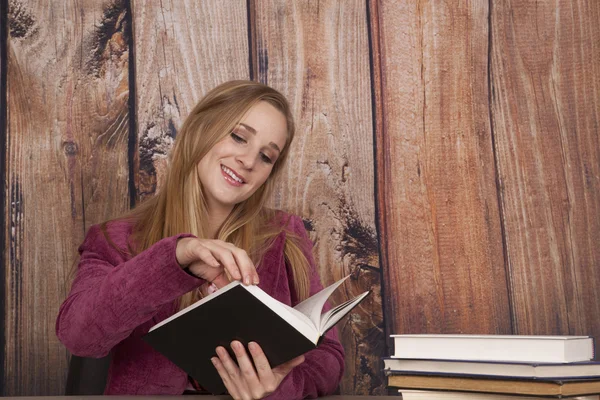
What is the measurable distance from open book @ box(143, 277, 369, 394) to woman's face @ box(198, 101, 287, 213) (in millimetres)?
521

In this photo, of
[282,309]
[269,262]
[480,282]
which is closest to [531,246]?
[480,282]

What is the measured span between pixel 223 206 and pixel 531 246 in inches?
32.3

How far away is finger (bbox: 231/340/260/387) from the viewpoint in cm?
112

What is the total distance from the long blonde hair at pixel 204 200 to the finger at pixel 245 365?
1.42 ft

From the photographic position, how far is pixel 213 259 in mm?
1057

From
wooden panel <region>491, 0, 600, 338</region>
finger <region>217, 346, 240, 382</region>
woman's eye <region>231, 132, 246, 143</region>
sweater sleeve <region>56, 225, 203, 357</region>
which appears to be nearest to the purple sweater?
sweater sleeve <region>56, 225, 203, 357</region>

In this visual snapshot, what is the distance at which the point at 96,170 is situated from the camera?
1.84m

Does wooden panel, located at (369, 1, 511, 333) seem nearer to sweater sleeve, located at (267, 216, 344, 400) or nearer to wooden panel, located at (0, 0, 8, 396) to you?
sweater sleeve, located at (267, 216, 344, 400)

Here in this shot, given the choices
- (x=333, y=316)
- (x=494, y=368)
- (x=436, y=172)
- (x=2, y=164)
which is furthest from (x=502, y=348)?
(x=2, y=164)

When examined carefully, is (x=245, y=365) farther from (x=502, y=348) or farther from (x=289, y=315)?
(x=502, y=348)

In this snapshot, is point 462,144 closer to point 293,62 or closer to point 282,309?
point 293,62

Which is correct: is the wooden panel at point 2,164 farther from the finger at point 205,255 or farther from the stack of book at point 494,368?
the stack of book at point 494,368

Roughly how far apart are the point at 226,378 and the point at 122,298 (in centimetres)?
22

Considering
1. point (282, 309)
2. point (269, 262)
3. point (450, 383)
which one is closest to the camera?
point (282, 309)
